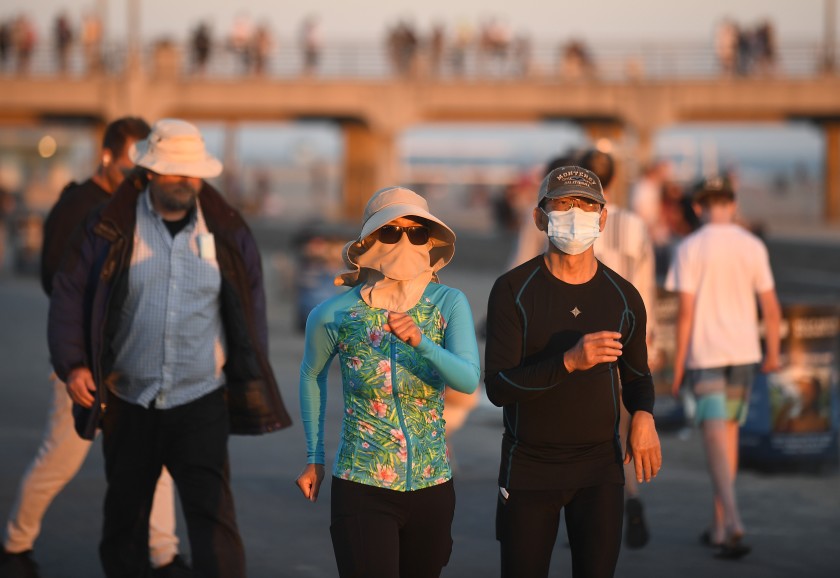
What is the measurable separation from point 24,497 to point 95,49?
45.2 meters

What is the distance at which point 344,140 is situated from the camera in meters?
54.2

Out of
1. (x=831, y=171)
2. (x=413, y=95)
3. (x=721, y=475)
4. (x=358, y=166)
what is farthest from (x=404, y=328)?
(x=831, y=171)

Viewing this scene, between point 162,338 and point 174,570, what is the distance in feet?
4.18

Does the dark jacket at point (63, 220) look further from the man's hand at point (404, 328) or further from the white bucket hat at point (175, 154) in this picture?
the man's hand at point (404, 328)

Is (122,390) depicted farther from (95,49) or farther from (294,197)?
(294,197)

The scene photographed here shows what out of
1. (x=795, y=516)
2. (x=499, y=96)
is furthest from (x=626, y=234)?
(x=499, y=96)

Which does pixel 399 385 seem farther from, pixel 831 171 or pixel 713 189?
pixel 831 171

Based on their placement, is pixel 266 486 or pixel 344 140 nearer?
pixel 266 486

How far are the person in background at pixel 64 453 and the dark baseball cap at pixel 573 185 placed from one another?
95.4 inches

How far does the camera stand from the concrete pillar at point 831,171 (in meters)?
51.4

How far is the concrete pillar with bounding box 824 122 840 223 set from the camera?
5144 centimetres

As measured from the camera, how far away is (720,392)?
7250 millimetres

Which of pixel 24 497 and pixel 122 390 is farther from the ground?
pixel 122 390

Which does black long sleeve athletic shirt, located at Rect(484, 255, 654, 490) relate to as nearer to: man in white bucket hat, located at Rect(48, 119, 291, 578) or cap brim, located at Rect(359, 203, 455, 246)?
cap brim, located at Rect(359, 203, 455, 246)
